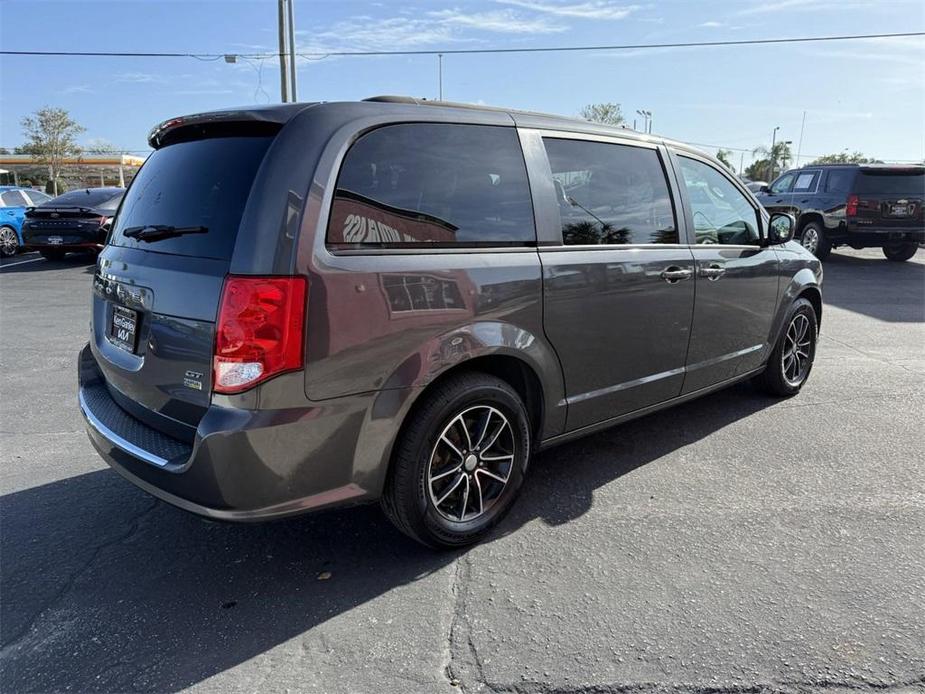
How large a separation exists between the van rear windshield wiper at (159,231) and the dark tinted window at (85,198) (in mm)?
11780

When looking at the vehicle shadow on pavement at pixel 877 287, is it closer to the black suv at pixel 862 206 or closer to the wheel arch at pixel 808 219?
the black suv at pixel 862 206

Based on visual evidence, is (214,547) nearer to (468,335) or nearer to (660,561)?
(468,335)

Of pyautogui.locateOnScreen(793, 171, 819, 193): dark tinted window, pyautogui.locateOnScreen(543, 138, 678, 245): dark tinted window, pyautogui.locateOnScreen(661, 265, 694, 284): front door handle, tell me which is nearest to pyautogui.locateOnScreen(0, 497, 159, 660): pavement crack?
pyautogui.locateOnScreen(543, 138, 678, 245): dark tinted window

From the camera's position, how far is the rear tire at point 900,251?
1428 cm

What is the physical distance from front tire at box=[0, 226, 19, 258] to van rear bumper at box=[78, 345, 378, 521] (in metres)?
14.5

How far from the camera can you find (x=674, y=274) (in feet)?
12.2

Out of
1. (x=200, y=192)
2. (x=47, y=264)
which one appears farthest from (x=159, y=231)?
(x=47, y=264)

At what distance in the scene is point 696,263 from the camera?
12.7 ft

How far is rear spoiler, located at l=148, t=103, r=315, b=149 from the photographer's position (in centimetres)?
253

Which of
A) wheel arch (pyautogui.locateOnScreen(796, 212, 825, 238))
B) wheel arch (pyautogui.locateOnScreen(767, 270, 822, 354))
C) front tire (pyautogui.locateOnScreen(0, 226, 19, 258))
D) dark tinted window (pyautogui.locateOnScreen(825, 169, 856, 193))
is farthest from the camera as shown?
front tire (pyautogui.locateOnScreen(0, 226, 19, 258))

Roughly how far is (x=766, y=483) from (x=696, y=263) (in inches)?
51.4

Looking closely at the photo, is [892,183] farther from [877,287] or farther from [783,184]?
[877,287]

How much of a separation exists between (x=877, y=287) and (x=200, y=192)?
11.7 m

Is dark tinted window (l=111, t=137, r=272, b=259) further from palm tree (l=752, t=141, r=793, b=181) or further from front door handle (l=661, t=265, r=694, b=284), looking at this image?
palm tree (l=752, t=141, r=793, b=181)
